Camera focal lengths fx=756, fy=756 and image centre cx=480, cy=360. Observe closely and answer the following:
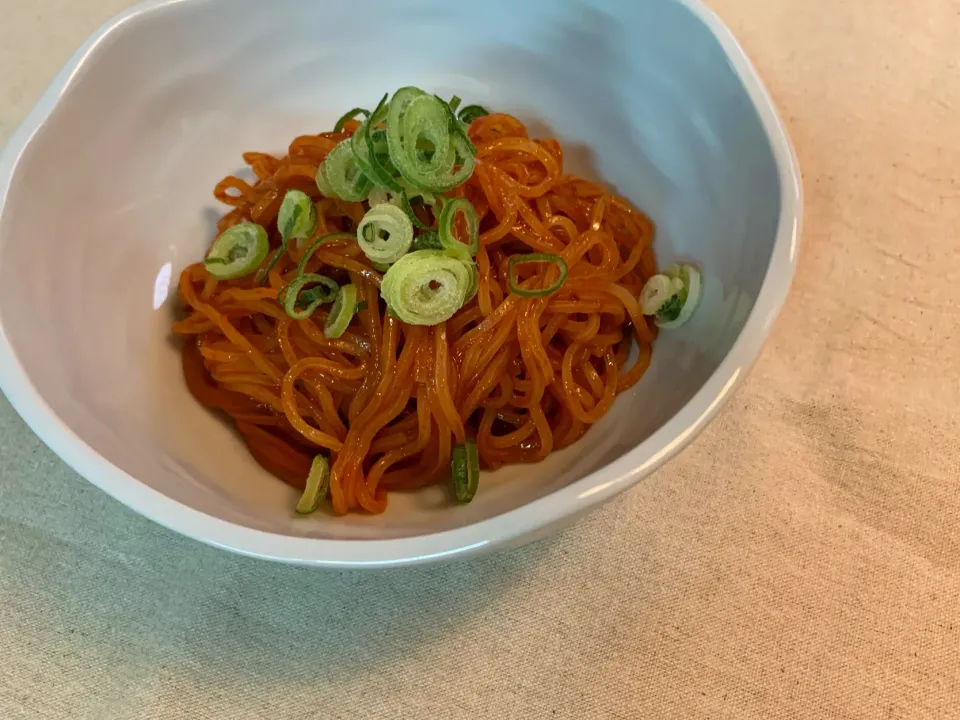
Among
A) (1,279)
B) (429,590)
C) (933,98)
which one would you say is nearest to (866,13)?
(933,98)

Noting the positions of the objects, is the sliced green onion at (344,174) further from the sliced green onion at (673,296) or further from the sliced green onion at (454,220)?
the sliced green onion at (673,296)

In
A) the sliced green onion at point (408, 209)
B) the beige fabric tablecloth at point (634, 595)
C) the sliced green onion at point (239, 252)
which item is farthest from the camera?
the sliced green onion at point (239, 252)

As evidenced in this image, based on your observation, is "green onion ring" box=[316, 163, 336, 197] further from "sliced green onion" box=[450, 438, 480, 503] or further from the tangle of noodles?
"sliced green onion" box=[450, 438, 480, 503]

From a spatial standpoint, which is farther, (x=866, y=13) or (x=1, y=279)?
(x=866, y=13)

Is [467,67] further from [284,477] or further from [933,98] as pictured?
[933,98]

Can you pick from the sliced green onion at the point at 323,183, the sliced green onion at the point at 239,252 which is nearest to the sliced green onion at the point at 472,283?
the sliced green onion at the point at 323,183
